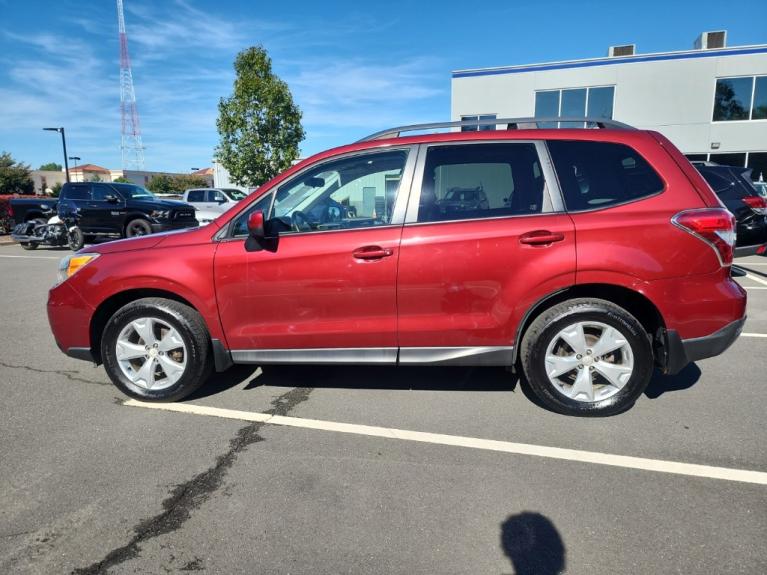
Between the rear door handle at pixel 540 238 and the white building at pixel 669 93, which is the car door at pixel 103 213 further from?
the white building at pixel 669 93

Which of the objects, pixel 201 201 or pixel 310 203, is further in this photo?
pixel 201 201

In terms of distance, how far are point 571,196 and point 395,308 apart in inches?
53.9

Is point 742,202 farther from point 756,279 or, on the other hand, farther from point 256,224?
point 256,224

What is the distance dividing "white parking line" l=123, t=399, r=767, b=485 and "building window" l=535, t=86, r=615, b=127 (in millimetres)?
20034

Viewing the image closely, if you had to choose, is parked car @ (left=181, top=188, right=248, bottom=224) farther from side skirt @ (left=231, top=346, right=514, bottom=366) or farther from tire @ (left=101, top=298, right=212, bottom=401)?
side skirt @ (left=231, top=346, right=514, bottom=366)

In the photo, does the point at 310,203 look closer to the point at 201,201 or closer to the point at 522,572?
the point at 522,572

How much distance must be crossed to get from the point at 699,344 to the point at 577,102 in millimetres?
→ 20245

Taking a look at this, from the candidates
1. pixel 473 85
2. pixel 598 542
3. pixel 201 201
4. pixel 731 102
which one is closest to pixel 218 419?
pixel 598 542

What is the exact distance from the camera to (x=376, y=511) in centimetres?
253

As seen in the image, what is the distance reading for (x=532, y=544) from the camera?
90.2 inches

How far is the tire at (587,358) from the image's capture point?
3357mm

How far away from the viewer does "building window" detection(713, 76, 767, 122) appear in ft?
63.5

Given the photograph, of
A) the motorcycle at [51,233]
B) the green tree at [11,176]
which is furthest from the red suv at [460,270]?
the green tree at [11,176]

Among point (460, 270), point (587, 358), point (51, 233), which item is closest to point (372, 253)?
point (460, 270)
